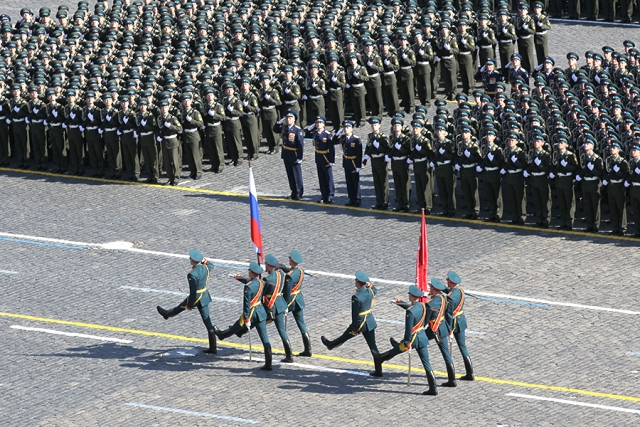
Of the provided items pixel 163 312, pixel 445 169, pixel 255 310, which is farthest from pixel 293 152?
pixel 255 310

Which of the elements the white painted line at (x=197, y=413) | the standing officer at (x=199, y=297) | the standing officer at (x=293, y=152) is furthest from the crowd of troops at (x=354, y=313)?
the standing officer at (x=293, y=152)

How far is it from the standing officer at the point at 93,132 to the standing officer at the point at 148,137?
3.98ft

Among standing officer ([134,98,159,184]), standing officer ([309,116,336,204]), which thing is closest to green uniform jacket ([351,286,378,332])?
standing officer ([309,116,336,204])

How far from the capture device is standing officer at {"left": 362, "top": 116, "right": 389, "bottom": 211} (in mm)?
35625

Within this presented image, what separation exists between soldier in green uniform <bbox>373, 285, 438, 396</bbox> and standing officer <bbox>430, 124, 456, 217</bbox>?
31.8 ft

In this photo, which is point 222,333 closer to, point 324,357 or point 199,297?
point 199,297

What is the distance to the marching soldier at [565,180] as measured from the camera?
111ft

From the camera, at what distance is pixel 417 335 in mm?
25453

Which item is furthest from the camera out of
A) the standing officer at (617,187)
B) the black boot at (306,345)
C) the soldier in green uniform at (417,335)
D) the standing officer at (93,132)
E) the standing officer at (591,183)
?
the standing officer at (93,132)

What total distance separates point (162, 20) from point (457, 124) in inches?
488

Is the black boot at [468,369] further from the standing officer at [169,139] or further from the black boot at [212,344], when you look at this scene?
the standing officer at [169,139]

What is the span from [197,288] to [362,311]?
2918 millimetres

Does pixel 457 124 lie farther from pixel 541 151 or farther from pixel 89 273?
pixel 89 273

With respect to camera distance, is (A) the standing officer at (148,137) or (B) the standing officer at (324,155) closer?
(B) the standing officer at (324,155)
